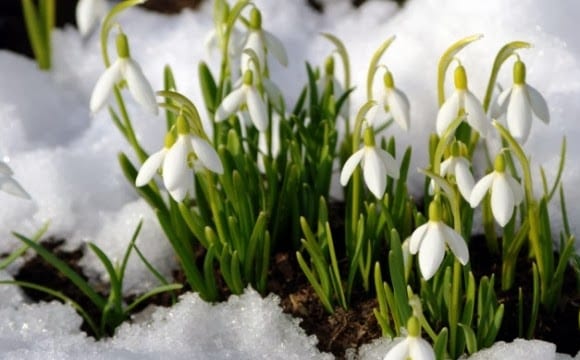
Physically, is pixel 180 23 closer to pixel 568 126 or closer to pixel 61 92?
pixel 61 92

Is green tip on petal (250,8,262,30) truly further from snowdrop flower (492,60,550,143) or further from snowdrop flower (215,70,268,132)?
snowdrop flower (492,60,550,143)

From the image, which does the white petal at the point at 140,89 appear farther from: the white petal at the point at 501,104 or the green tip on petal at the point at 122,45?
the white petal at the point at 501,104

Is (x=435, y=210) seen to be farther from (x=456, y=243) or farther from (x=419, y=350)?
(x=419, y=350)

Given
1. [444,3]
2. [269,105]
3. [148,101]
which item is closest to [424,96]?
[444,3]

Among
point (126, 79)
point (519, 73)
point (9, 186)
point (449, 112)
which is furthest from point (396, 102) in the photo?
point (9, 186)

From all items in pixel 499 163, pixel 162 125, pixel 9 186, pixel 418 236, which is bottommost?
pixel 162 125

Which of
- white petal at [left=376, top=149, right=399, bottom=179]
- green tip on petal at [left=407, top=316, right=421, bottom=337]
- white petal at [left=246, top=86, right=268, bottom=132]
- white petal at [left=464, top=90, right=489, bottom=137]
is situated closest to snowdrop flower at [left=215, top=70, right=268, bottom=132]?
white petal at [left=246, top=86, right=268, bottom=132]
